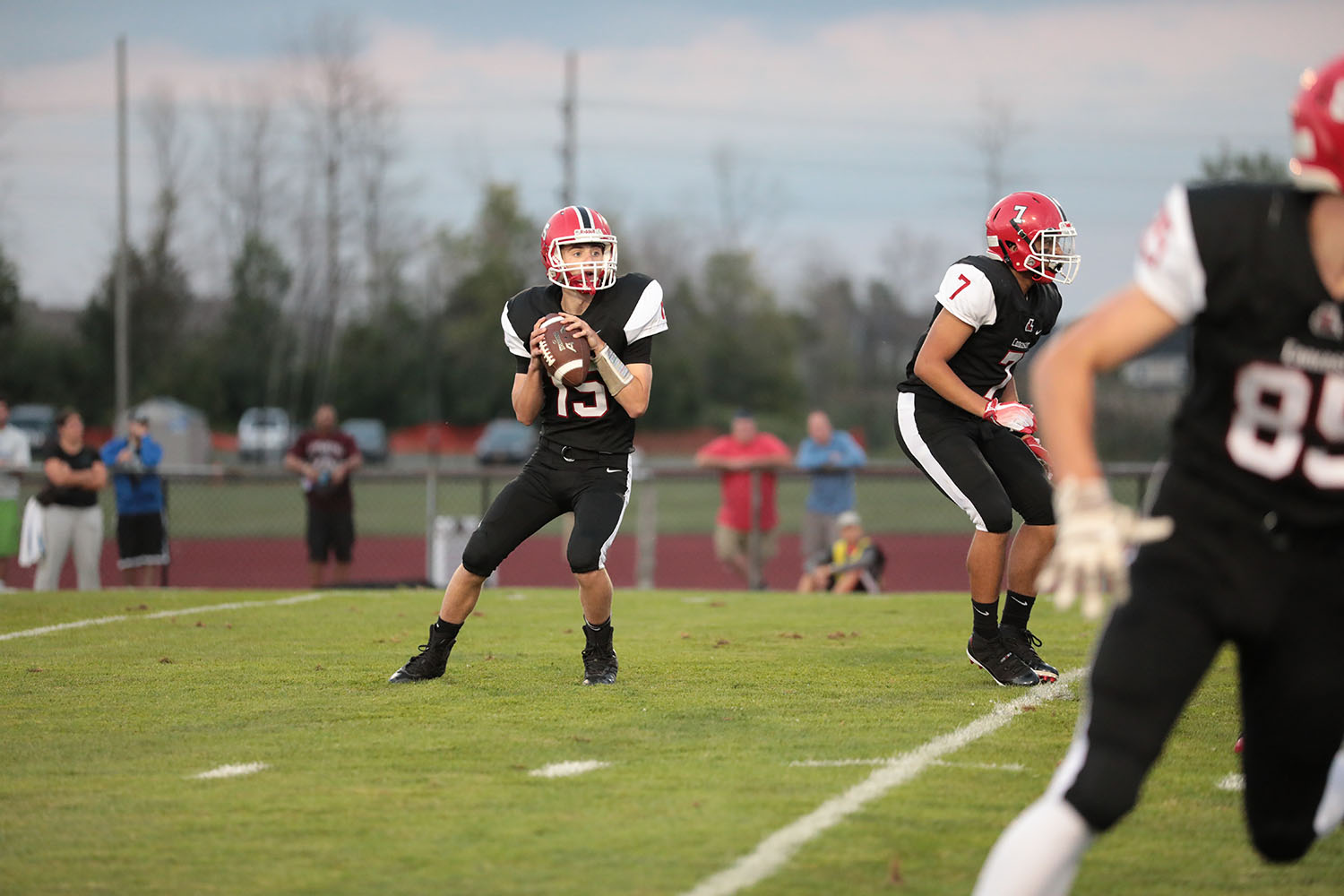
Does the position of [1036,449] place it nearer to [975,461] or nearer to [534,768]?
[975,461]

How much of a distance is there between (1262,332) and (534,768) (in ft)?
9.01

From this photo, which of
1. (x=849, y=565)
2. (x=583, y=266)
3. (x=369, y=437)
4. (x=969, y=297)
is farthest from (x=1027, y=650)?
(x=369, y=437)

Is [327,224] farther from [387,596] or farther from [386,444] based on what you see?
[387,596]

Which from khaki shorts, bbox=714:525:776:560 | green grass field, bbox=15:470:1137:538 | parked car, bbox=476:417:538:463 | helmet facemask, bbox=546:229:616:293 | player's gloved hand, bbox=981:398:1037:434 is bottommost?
green grass field, bbox=15:470:1137:538

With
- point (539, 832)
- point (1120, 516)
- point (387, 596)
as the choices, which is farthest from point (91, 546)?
point (1120, 516)

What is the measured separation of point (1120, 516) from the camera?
9.48 feet

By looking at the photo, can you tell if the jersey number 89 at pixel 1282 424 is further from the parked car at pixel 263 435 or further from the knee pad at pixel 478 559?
the parked car at pixel 263 435

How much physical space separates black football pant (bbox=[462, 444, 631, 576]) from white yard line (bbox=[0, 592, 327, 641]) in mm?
3448

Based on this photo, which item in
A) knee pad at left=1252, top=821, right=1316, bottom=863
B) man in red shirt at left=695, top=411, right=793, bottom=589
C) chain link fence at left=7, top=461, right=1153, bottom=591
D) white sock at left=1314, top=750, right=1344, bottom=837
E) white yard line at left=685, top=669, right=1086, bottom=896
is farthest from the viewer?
chain link fence at left=7, top=461, right=1153, bottom=591

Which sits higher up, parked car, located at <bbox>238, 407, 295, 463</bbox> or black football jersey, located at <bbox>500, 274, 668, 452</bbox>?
black football jersey, located at <bbox>500, 274, 668, 452</bbox>

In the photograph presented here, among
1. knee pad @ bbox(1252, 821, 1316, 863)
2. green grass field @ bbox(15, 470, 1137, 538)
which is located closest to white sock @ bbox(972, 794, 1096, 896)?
knee pad @ bbox(1252, 821, 1316, 863)

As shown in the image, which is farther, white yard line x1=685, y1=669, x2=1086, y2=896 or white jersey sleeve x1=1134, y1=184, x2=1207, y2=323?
white yard line x1=685, y1=669, x2=1086, y2=896

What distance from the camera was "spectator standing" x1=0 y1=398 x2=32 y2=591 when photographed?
1310cm

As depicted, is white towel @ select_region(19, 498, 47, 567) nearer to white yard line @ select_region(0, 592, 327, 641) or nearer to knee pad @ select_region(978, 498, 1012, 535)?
white yard line @ select_region(0, 592, 327, 641)
